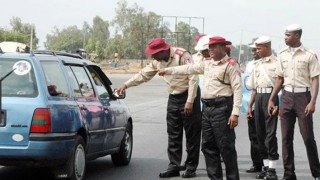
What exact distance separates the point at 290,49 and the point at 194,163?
2090 millimetres

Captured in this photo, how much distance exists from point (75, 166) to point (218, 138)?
5.57ft

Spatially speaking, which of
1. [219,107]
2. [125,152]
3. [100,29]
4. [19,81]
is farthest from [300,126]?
[100,29]

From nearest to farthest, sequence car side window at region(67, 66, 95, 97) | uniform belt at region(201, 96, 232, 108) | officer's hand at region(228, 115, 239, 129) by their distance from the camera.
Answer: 1. officer's hand at region(228, 115, 239, 129)
2. uniform belt at region(201, 96, 232, 108)
3. car side window at region(67, 66, 95, 97)

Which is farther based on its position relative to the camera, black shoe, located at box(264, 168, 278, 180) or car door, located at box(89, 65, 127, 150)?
car door, located at box(89, 65, 127, 150)

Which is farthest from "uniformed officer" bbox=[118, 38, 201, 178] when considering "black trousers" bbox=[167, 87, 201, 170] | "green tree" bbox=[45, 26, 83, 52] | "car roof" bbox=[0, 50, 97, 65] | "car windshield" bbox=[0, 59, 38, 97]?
"green tree" bbox=[45, 26, 83, 52]

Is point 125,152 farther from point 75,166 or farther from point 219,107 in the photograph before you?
point 219,107

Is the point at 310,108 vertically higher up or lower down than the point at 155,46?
lower down

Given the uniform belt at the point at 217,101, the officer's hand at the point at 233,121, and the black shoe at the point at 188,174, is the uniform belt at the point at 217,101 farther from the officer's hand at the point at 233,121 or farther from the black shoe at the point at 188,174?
the black shoe at the point at 188,174

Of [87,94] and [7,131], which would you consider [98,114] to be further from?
[7,131]

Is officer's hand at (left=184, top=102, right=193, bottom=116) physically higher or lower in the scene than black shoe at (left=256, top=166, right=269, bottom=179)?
higher

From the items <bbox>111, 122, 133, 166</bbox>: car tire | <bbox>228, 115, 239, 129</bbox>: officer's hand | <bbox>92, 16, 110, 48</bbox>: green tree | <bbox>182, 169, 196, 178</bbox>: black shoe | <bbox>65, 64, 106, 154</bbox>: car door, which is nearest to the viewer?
<bbox>228, 115, 239, 129</bbox>: officer's hand

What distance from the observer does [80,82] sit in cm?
786

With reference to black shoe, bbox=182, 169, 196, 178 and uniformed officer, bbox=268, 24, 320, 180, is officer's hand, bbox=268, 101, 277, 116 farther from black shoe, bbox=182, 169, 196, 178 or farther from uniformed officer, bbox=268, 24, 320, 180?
black shoe, bbox=182, 169, 196, 178

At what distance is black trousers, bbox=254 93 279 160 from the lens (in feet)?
26.9
